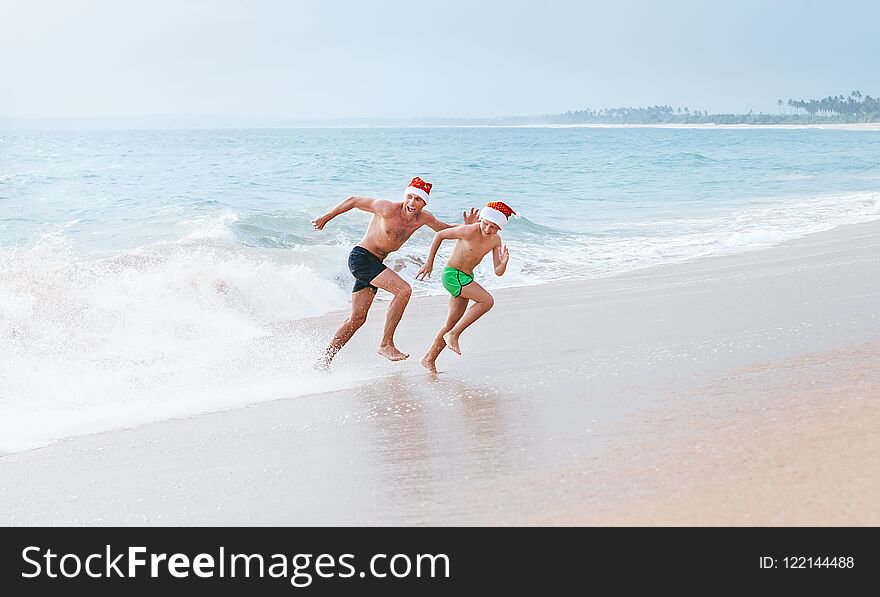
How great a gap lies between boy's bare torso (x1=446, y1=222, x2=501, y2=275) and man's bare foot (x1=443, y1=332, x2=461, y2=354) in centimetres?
54

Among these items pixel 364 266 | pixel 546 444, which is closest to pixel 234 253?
pixel 364 266

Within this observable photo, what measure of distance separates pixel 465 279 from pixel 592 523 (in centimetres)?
370

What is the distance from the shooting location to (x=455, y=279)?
23.5ft

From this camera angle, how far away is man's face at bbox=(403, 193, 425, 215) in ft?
23.6

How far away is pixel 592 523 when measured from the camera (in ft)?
11.9

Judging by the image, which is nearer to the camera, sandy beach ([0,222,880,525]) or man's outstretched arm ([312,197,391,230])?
sandy beach ([0,222,880,525])

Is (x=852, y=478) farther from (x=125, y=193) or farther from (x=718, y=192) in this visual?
(x=718, y=192)

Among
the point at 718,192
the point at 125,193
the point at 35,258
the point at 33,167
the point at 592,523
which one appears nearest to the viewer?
the point at 592,523

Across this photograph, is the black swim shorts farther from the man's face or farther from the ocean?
the ocean

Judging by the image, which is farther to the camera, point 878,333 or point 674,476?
point 878,333

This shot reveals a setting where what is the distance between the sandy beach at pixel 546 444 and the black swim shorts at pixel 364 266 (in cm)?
73

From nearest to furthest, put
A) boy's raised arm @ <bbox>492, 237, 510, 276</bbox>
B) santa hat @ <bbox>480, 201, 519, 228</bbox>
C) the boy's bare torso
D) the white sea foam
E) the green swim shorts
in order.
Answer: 1. the white sea foam
2. santa hat @ <bbox>480, 201, 519, 228</bbox>
3. boy's raised arm @ <bbox>492, 237, 510, 276</bbox>
4. the boy's bare torso
5. the green swim shorts

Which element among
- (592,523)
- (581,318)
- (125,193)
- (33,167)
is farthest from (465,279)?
(33,167)

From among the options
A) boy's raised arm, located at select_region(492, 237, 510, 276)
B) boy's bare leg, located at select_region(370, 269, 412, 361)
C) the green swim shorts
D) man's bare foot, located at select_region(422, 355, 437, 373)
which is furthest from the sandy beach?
boy's raised arm, located at select_region(492, 237, 510, 276)
